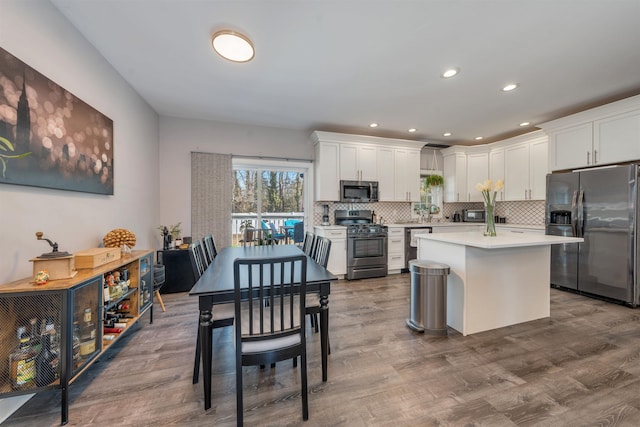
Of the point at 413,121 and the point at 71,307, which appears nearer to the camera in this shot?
the point at 71,307

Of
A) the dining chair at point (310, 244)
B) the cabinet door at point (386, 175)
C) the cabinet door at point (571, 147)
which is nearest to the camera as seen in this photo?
the dining chair at point (310, 244)

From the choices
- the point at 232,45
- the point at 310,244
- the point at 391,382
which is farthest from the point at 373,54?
→ the point at 391,382

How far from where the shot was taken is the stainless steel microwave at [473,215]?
539 centimetres

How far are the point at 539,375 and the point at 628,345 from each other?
46.6 inches

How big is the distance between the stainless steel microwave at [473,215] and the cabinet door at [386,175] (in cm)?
197

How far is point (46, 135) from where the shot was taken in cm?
177

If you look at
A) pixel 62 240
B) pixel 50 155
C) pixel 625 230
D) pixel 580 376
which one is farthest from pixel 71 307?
pixel 625 230

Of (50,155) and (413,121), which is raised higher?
(413,121)

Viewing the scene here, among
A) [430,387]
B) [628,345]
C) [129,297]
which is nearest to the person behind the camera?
[430,387]

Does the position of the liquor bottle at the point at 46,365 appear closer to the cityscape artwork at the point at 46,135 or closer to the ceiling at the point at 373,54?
the cityscape artwork at the point at 46,135

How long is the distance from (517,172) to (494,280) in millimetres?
3366

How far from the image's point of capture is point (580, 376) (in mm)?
1808

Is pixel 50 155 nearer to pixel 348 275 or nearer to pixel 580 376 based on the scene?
Result: pixel 348 275

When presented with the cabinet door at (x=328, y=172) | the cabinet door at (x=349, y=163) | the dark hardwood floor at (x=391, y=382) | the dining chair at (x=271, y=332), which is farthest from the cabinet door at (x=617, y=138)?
the dining chair at (x=271, y=332)
